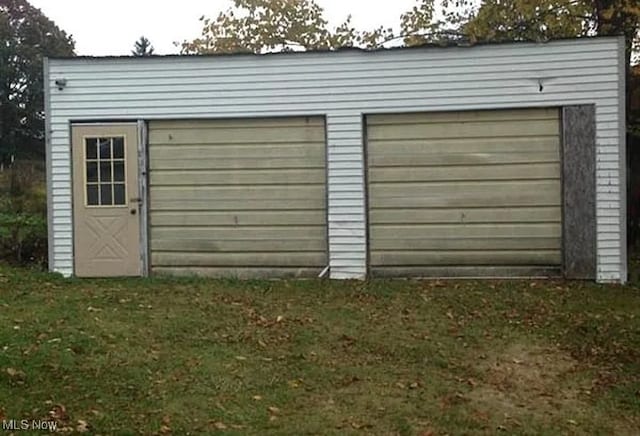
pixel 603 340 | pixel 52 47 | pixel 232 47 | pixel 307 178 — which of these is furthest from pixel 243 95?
pixel 52 47

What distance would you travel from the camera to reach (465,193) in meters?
9.80

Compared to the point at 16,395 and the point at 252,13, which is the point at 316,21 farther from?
the point at 16,395

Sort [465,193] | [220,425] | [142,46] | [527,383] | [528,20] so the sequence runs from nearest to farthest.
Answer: [220,425], [527,383], [465,193], [528,20], [142,46]

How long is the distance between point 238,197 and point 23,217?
4.40m

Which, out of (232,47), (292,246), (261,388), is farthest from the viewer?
(232,47)

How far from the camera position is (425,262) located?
9.89 m

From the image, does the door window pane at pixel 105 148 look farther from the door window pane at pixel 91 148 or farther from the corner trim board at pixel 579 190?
the corner trim board at pixel 579 190

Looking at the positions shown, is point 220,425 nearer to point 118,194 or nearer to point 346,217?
point 346,217

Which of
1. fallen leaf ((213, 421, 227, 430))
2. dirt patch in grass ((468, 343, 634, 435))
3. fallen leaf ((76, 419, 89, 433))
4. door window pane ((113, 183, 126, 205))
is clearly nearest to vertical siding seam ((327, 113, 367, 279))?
door window pane ((113, 183, 126, 205))

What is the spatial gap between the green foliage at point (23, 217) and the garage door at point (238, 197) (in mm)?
2149

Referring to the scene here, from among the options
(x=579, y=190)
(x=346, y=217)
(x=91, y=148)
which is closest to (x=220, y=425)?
(x=346, y=217)

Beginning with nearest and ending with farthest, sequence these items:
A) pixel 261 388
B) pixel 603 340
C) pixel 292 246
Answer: pixel 261 388
pixel 603 340
pixel 292 246

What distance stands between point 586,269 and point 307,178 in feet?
12.2

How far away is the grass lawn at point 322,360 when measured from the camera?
15.5ft
